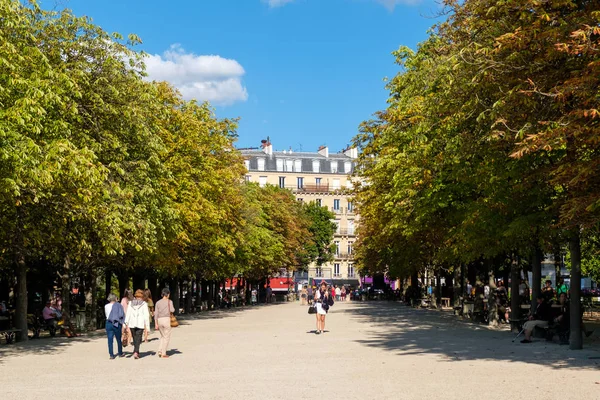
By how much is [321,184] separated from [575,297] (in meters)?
101

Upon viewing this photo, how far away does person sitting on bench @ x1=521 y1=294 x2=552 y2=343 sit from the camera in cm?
2191

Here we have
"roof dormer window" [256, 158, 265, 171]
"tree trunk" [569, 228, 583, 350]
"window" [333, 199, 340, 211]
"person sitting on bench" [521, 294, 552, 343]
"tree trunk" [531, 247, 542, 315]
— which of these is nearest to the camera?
"tree trunk" [569, 228, 583, 350]

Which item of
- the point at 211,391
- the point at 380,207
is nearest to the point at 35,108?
the point at 211,391

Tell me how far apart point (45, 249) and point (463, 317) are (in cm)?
1950

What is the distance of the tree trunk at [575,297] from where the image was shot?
19609mm

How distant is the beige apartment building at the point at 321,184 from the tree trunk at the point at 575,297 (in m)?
97.1

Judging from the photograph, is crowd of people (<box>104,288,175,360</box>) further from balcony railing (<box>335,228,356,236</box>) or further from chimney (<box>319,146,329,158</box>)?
chimney (<box>319,146,329,158</box>)

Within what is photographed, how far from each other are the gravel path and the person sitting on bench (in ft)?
1.70

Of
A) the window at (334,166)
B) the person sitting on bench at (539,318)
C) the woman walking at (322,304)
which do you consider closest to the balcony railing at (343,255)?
the window at (334,166)

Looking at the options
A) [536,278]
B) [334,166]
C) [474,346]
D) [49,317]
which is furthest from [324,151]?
[474,346]

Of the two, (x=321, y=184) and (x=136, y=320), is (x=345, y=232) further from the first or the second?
(x=136, y=320)

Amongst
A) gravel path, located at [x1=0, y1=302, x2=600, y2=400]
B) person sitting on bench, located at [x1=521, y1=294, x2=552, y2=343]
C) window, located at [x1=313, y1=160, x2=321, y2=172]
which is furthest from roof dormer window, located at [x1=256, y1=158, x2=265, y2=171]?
person sitting on bench, located at [x1=521, y1=294, x2=552, y2=343]

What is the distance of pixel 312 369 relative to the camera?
15859 mm

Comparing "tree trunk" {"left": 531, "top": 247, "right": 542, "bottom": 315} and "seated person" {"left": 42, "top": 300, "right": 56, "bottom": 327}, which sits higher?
"tree trunk" {"left": 531, "top": 247, "right": 542, "bottom": 315}
